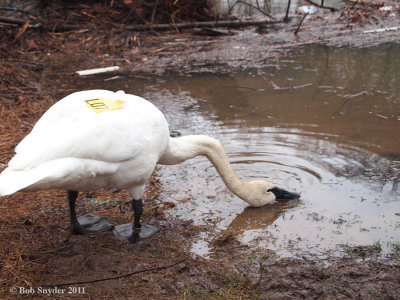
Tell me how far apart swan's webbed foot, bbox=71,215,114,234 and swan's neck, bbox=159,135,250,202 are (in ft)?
2.46

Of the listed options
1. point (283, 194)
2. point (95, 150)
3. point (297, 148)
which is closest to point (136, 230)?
point (95, 150)

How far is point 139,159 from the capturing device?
400 centimetres

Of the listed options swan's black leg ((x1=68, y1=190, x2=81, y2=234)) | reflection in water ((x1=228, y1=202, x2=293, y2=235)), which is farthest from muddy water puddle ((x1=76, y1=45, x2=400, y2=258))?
swan's black leg ((x1=68, y1=190, x2=81, y2=234))

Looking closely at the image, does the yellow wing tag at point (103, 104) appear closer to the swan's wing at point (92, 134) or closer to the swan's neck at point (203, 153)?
the swan's wing at point (92, 134)

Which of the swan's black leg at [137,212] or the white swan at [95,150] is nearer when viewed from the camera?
the white swan at [95,150]

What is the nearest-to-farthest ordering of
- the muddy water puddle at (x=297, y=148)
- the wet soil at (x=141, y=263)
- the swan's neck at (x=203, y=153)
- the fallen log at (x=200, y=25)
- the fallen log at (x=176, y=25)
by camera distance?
the wet soil at (x=141, y=263), the muddy water puddle at (x=297, y=148), the swan's neck at (x=203, y=153), the fallen log at (x=176, y=25), the fallen log at (x=200, y=25)

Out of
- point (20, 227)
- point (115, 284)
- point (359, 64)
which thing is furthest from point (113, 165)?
point (359, 64)

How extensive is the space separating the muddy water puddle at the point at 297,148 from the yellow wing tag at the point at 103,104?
125 cm

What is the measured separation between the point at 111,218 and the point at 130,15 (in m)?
8.96

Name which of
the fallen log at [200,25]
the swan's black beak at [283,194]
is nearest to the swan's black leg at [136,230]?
the swan's black beak at [283,194]

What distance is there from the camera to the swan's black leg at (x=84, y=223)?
443 centimetres

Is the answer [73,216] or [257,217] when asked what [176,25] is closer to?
[257,217]

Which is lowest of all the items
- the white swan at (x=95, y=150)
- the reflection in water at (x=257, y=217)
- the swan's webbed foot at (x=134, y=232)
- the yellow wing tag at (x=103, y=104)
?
the reflection in water at (x=257, y=217)

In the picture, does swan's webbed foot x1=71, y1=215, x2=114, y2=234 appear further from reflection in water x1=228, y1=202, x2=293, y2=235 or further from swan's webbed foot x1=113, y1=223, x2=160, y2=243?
reflection in water x1=228, y1=202, x2=293, y2=235
